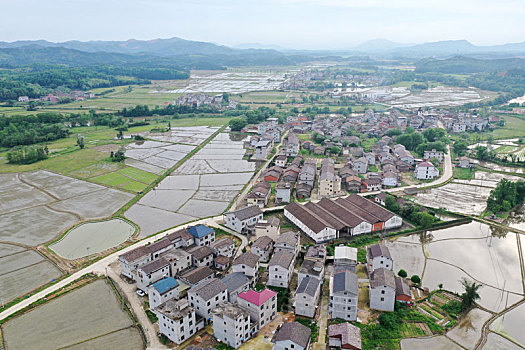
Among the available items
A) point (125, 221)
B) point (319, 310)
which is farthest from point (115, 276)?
point (319, 310)

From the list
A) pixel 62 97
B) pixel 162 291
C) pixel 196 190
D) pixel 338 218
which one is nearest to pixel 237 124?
pixel 196 190

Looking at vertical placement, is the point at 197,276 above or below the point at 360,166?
below

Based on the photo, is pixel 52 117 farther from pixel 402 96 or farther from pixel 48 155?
pixel 402 96

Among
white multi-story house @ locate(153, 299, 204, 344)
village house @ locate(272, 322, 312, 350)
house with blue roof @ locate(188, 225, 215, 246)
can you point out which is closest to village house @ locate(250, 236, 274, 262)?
house with blue roof @ locate(188, 225, 215, 246)

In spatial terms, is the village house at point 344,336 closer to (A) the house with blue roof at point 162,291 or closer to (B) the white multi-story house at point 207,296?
(B) the white multi-story house at point 207,296

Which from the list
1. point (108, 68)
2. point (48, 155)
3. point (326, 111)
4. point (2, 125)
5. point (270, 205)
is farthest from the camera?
point (108, 68)

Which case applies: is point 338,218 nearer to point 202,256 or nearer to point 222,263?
point 222,263
